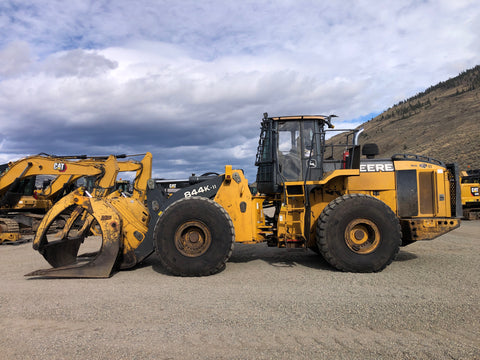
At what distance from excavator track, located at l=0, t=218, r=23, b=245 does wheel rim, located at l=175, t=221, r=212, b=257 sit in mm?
9248

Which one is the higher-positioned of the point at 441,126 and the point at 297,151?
the point at 441,126

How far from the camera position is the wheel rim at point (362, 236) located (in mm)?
6512

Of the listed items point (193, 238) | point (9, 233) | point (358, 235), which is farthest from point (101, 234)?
point (9, 233)

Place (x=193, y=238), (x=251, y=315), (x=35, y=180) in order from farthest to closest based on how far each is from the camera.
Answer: (x=35, y=180)
(x=193, y=238)
(x=251, y=315)

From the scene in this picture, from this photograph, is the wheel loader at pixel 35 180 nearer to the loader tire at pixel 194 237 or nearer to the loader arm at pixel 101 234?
the loader arm at pixel 101 234

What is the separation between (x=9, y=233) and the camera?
12891 mm

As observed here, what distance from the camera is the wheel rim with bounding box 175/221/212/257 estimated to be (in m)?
6.45

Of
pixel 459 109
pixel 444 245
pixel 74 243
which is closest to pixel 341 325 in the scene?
pixel 74 243

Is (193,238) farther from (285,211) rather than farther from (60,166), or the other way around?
(60,166)

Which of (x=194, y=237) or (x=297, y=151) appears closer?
(x=194, y=237)

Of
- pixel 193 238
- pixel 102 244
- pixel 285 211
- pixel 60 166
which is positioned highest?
pixel 60 166

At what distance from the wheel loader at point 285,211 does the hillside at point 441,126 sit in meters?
23.7

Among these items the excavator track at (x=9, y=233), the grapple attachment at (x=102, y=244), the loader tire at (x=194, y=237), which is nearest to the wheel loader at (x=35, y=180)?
the excavator track at (x=9, y=233)

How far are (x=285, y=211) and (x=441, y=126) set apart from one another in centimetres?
4175
